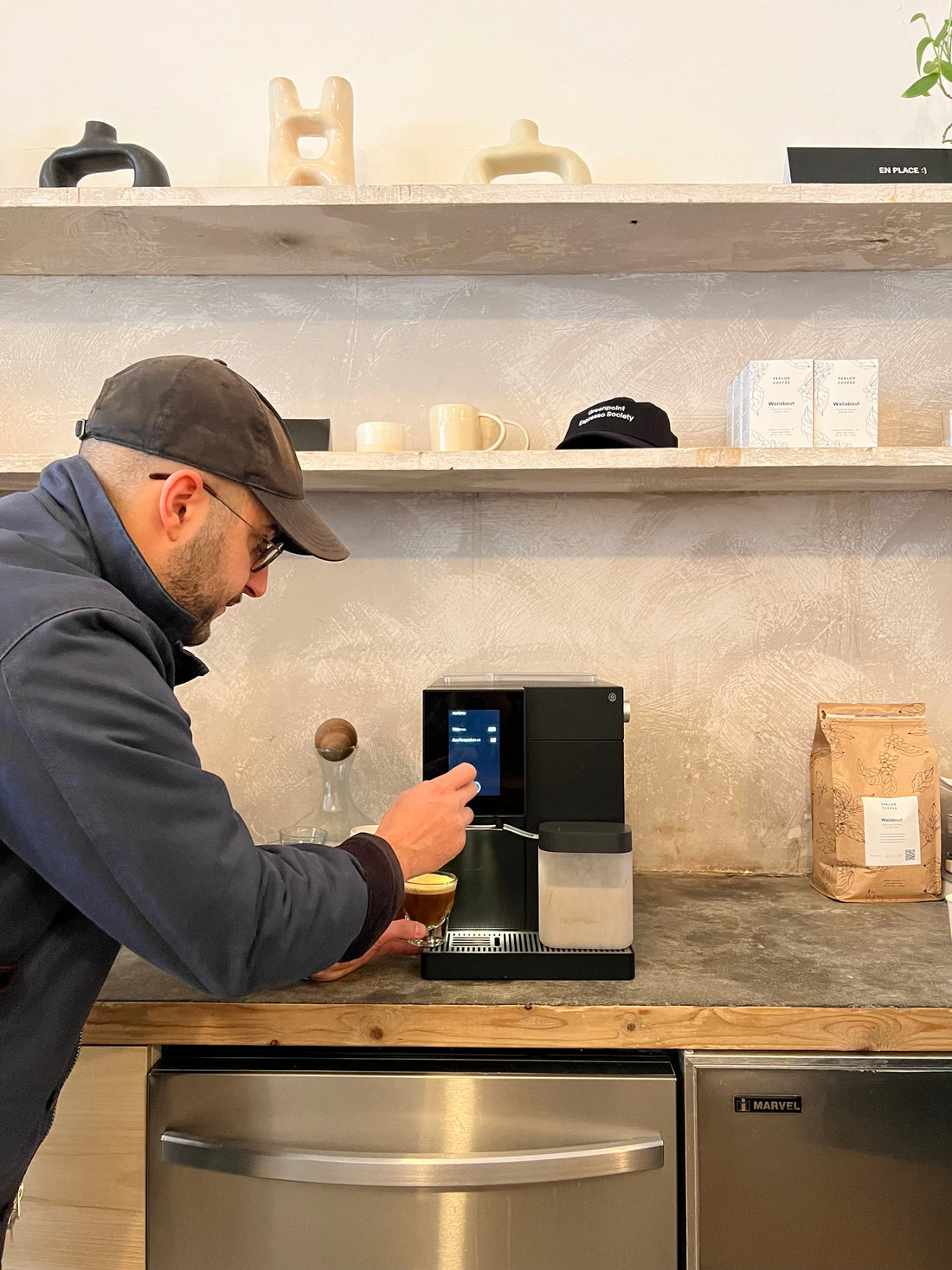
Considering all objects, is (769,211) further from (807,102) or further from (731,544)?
(731,544)

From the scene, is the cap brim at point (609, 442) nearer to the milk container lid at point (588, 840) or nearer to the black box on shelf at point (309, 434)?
the black box on shelf at point (309, 434)

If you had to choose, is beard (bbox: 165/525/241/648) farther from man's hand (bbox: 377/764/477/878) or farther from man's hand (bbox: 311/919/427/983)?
man's hand (bbox: 311/919/427/983)

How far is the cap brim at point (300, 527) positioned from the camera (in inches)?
42.1

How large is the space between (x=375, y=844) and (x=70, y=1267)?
0.71 metres

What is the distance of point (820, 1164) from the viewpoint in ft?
3.88

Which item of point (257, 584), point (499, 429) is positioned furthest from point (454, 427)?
point (257, 584)

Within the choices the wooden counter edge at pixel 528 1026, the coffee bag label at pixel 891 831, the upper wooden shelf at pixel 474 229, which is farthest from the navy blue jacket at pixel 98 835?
the coffee bag label at pixel 891 831

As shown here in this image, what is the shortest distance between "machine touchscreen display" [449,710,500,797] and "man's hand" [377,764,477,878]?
14cm

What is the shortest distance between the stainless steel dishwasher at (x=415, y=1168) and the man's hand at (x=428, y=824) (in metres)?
0.29

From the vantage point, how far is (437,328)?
192 centimetres

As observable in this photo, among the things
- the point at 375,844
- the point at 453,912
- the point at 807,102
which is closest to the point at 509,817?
the point at 453,912

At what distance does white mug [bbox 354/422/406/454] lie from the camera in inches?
65.9

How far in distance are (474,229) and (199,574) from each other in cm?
95

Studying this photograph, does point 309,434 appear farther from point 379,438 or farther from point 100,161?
point 100,161
